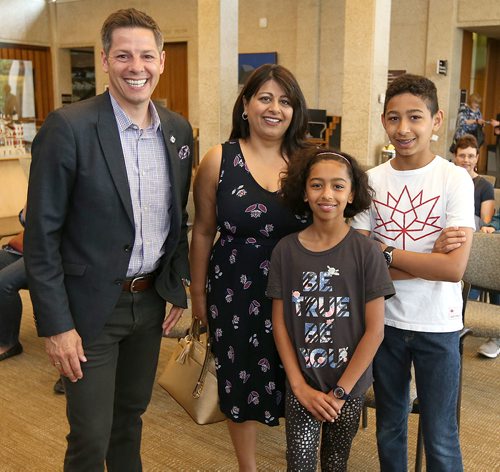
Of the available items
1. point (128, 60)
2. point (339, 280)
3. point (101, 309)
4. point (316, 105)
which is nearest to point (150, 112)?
point (128, 60)

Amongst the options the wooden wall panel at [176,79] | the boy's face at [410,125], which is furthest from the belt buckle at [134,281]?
the wooden wall panel at [176,79]

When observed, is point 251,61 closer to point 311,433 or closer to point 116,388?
point 116,388

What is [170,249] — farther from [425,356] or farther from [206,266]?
[425,356]

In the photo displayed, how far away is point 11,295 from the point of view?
4008 millimetres

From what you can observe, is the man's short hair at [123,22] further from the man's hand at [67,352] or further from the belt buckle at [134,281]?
the man's hand at [67,352]

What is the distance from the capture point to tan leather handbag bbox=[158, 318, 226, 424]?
2.44 m

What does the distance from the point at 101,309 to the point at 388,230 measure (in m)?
0.99

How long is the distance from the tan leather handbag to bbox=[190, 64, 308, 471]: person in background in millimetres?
57

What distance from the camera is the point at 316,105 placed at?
12.1m

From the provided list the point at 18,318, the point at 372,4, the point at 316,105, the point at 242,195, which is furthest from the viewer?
the point at 316,105

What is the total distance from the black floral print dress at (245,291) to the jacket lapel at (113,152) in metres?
0.49

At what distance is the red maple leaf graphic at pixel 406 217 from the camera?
2.01m

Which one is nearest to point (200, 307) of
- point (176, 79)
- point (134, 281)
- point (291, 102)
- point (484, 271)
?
point (134, 281)

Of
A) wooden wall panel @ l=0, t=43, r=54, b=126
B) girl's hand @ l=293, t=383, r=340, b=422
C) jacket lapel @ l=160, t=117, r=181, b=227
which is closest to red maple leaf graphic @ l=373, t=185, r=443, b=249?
girl's hand @ l=293, t=383, r=340, b=422
